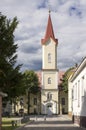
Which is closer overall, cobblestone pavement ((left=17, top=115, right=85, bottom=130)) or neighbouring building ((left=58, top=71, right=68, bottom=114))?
cobblestone pavement ((left=17, top=115, right=85, bottom=130))

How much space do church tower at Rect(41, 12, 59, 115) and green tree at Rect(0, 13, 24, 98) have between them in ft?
212

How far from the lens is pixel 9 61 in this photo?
37.0 meters

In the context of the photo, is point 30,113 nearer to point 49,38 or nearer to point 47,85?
point 47,85

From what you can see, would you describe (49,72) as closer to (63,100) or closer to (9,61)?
(63,100)

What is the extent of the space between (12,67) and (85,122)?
801cm

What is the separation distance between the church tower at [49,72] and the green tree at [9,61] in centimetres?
6449

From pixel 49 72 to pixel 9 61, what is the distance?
67.0 meters

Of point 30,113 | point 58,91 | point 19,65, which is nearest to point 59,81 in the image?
point 58,91

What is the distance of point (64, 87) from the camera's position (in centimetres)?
10406

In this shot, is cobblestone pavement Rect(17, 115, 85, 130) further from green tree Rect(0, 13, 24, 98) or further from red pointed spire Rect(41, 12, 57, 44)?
red pointed spire Rect(41, 12, 57, 44)

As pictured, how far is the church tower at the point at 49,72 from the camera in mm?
103438

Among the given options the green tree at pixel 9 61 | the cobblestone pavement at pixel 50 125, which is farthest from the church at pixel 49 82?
the green tree at pixel 9 61

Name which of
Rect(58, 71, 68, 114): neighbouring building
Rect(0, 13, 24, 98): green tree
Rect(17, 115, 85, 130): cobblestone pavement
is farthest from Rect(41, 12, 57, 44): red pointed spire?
Rect(0, 13, 24, 98): green tree

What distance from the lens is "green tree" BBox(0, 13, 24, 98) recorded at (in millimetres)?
34506
